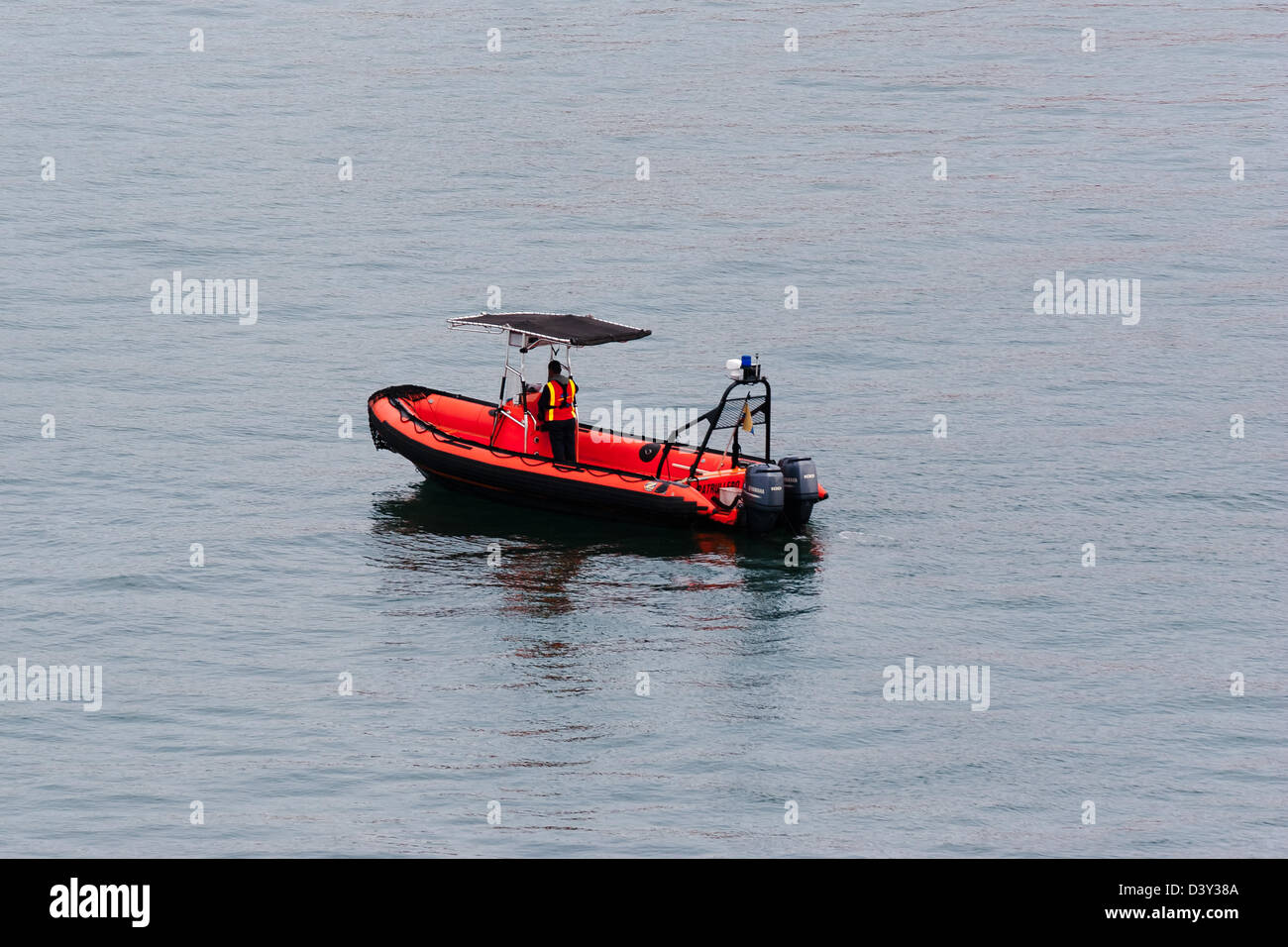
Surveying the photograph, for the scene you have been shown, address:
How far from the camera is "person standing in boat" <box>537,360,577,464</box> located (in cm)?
2730

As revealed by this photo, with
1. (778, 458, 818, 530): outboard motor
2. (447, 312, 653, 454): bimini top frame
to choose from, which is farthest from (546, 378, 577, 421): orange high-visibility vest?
(778, 458, 818, 530): outboard motor

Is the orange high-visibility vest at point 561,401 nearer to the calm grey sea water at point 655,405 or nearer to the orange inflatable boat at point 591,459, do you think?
the orange inflatable boat at point 591,459

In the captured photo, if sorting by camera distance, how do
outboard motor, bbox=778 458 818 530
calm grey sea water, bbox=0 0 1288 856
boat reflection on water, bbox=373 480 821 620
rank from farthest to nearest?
1. outboard motor, bbox=778 458 818 530
2. boat reflection on water, bbox=373 480 821 620
3. calm grey sea water, bbox=0 0 1288 856

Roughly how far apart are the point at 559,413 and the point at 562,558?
2472 mm

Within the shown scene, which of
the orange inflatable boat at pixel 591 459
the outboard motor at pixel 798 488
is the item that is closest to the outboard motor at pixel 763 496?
the orange inflatable boat at pixel 591 459

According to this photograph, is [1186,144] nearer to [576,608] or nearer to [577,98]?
[577,98]

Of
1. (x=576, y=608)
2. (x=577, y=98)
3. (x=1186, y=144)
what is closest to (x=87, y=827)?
(x=576, y=608)

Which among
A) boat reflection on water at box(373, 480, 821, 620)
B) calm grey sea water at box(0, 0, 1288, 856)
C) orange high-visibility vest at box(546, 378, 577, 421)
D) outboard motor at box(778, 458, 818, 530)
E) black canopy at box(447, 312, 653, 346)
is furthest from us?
black canopy at box(447, 312, 653, 346)

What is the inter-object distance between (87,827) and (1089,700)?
39.3ft

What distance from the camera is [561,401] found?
27312 mm

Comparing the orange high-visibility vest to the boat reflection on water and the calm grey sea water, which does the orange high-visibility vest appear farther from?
the calm grey sea water

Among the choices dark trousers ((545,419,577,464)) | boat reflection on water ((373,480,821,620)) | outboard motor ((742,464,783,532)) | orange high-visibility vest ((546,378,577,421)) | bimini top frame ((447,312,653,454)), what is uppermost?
bimini top frame ((447,312,653,454))

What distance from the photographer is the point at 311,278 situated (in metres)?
40.5

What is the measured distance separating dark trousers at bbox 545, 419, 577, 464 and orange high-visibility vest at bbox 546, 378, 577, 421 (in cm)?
10
